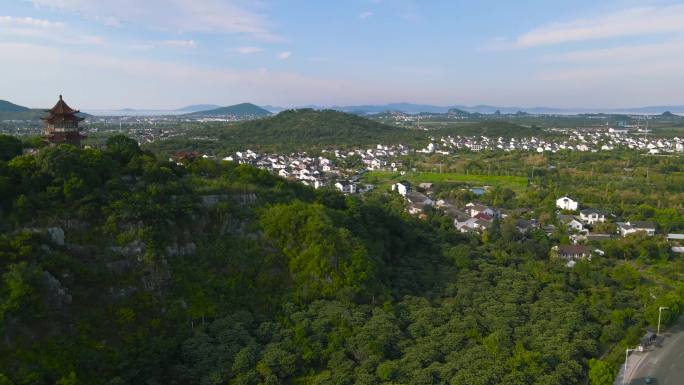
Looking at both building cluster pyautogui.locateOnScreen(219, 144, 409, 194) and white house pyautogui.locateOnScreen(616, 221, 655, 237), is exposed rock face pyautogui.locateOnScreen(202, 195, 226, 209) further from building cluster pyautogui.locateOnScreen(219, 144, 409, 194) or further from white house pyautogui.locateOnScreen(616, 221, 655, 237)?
white house pyautogui.locateOnScreen(616, 221, 655, 237)

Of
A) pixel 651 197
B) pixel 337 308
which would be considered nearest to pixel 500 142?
pixel 651 197

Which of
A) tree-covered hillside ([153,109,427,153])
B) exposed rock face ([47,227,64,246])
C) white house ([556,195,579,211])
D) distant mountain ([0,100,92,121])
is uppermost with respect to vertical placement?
distant mountain ([0,100,92,121])

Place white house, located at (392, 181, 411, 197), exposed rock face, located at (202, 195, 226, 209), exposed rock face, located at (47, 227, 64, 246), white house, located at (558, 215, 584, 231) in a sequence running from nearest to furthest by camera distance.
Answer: exposed rock face, located at (47, 227, 64, 246)
exposed rock face, located at (202, 195, 226, 209)
white house, located at (558, 215, 584, 231)
white house, located at (392, 181, 411, 197)

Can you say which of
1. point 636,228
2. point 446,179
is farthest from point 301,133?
point 636,228

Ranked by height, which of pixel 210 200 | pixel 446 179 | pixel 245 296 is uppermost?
pixel 210 200

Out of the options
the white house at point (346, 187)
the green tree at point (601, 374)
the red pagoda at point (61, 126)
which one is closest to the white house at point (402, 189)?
the white house at point (346, 187)

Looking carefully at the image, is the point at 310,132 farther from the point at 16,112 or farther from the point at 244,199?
the point at 16,112

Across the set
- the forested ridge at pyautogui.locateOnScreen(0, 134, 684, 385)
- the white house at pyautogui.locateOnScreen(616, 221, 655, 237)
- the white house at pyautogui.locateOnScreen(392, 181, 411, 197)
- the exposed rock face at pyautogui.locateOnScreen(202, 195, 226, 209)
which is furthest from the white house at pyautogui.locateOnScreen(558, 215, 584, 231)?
the exposed rock face at pyautogui.locateOnScreen(202, 195, 226, 209)
